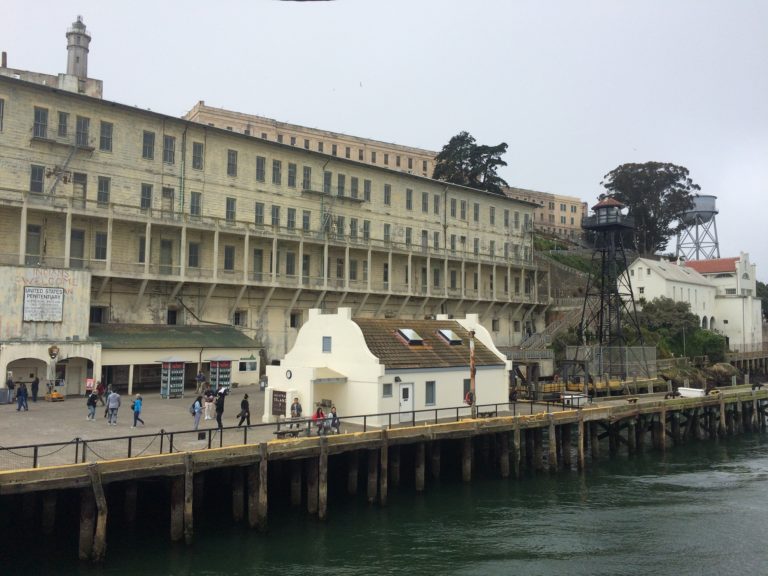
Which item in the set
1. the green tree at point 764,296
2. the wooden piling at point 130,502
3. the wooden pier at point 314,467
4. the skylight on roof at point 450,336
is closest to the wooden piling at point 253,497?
the wooden pier at point 314,467

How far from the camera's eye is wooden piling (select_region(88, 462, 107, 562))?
17.5m

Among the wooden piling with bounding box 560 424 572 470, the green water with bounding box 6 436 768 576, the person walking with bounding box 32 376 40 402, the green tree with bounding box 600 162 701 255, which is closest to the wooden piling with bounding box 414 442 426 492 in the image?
the green water with bounding box 6 436 768 576

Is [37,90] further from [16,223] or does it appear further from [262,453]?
[262,453]

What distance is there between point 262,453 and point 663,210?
84537 millimetres

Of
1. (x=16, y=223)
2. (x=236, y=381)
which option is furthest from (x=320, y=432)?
(x=16, y=223)


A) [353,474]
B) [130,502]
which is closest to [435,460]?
[353,474]

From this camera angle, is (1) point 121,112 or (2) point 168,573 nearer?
(2) point 168,573

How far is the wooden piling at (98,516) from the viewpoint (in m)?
17.5

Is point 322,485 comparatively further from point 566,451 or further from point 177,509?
point 566,451

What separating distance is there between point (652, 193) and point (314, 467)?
81835 mm

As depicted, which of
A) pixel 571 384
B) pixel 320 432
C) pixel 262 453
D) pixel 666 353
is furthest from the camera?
pixel 666 353

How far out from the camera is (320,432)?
2338 cm

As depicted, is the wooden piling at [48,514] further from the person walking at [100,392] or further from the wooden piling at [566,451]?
the wooden piling at [566,451]

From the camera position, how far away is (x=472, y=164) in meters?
85.2
